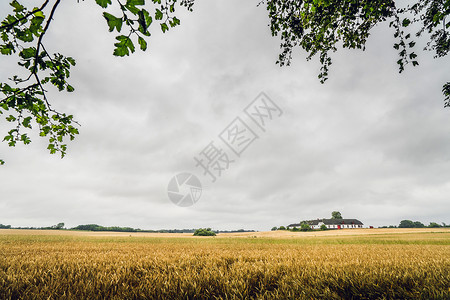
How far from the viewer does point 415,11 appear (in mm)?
4266

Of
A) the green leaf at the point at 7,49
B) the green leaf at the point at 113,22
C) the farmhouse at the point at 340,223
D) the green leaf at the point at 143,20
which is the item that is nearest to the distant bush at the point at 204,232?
the green leaf at the point at 7,49

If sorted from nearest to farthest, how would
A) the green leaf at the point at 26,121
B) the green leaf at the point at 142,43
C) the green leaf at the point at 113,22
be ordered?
the green leaf at the point at 113,22
the green leaf at the point at 142,43
the green leaf at the point at 26,121

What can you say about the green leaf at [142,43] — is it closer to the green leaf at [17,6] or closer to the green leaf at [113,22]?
the green leaf at [113,22]

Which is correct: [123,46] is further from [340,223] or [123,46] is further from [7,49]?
[340,223]

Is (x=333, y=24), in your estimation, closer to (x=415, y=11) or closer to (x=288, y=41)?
(x=288, y=41)

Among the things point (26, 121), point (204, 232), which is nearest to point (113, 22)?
point (26, 121)

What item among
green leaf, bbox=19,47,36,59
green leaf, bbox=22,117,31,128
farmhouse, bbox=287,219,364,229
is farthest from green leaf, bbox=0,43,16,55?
farmhouse, bbox=287,219,364,229

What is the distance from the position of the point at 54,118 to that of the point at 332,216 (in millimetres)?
159627

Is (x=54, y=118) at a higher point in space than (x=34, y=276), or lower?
higher

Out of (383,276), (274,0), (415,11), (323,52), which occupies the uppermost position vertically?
(274,0)

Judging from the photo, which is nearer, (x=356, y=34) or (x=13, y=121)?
(x=13, y=121)

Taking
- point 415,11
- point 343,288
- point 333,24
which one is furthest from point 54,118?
point 415,11

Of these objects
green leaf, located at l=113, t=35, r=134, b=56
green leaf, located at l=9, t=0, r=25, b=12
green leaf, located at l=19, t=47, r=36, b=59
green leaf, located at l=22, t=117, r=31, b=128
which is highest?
green leaf, located at l=9, t=0, r=25, b=12

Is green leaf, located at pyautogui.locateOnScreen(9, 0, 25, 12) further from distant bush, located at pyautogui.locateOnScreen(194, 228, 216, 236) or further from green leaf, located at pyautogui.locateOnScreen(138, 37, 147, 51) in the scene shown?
distant bush, located at pyautogui.locateOnScreen(194, 228, 216, 236)
